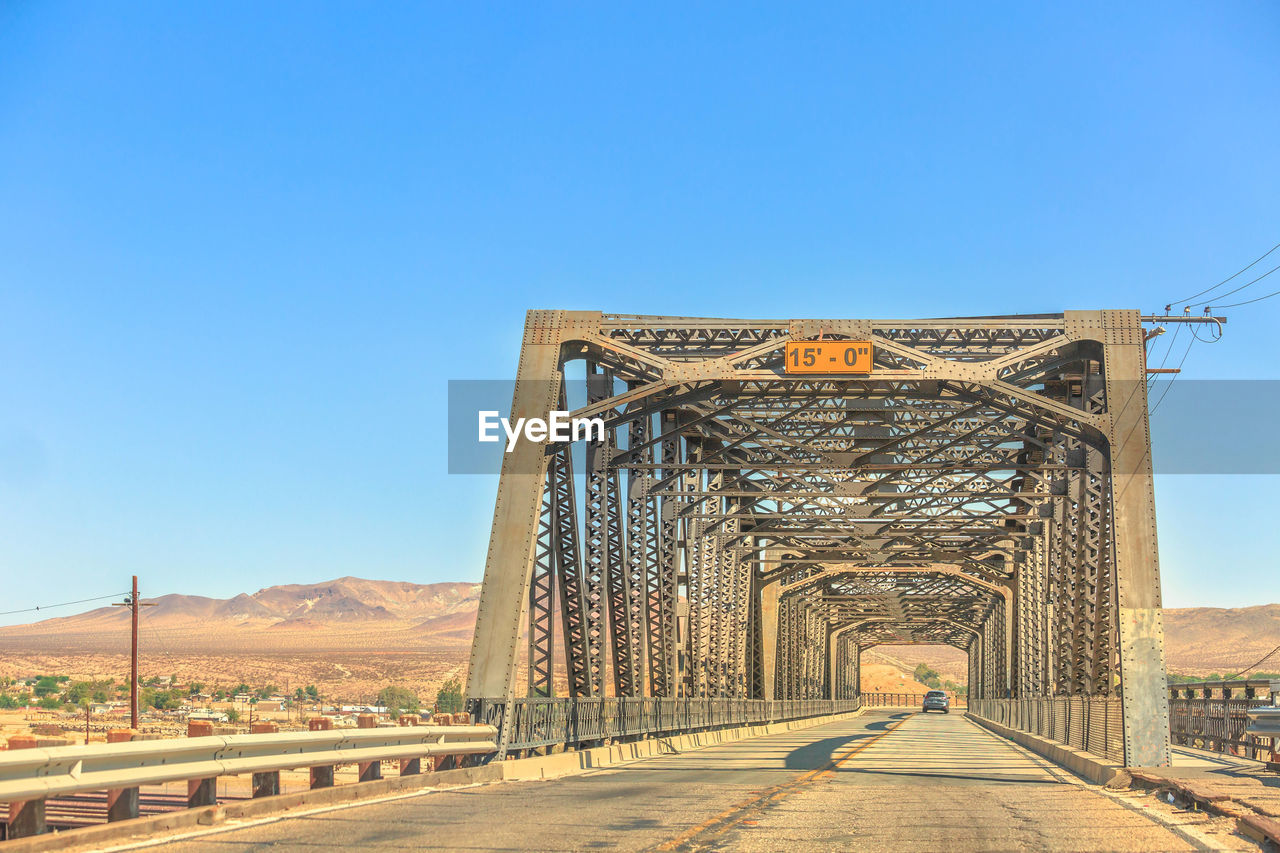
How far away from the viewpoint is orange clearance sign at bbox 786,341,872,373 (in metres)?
22.1

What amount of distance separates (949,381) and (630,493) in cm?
904

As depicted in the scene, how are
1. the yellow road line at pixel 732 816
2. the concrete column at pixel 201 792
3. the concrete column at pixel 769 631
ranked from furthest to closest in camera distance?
the concrete column at pixel 769 631 < the concrete column at pixel 201 792 < the yellow road line at pixel 732 816

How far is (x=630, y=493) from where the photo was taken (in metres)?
28.6

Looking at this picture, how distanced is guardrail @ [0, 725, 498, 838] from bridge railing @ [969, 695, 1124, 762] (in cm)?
1110

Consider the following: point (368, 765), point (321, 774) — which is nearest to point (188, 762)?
point (321, 774)

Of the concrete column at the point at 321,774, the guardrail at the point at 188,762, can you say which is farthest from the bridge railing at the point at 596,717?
the concrete column at the point at 321,774

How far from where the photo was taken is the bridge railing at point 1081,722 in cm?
1977

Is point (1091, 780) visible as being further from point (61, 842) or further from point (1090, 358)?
point (61, 842)

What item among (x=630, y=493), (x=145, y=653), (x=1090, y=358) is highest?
(x=1090, y=358)

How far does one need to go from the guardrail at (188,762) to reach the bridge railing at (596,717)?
3431 millimetres

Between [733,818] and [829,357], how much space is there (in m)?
11.6

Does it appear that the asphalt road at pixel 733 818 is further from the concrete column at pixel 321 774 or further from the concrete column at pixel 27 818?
the concrete column at pixel 27 818

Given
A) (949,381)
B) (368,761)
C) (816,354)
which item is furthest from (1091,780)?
(368,761)

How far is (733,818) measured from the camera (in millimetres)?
12023
